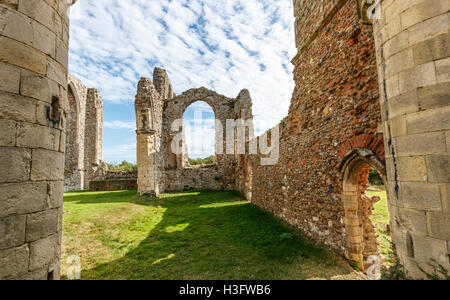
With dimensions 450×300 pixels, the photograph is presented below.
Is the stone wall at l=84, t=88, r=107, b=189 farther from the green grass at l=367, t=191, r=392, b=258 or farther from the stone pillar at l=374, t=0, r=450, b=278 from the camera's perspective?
the stone pillar at l=374, t=0, r=450, b=278

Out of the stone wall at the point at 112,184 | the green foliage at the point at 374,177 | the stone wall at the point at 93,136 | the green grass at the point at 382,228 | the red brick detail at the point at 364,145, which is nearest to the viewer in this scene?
the red brick detail at the point at 364,145

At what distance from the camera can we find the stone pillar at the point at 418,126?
224cm

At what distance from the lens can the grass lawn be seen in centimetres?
434

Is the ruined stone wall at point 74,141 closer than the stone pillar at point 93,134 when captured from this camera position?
Yes

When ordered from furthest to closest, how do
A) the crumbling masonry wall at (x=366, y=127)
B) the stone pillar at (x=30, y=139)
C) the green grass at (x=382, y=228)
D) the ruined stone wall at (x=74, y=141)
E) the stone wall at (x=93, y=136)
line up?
1. the stone wall at (x=93, y=136)
2. the ruined stone wall at (x=74, y=141)
3. the green grass at (x=382, y=228)
4. the crumbling masonry wall at (x=366, y=127)
5. the stone pillar at (x=30, y=139)

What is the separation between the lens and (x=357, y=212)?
4547 mm

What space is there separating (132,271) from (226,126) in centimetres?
1434

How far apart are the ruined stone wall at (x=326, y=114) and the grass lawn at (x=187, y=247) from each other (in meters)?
0.78

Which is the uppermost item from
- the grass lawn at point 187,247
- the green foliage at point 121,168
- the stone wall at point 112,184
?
the green foliage at point 121,168

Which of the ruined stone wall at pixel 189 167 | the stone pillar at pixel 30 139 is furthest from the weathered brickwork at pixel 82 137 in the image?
the stone pillar at pixel 30 139

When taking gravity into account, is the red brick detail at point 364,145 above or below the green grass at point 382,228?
above

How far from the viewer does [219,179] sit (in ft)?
57.0

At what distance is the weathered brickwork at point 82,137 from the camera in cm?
Answer: 1802

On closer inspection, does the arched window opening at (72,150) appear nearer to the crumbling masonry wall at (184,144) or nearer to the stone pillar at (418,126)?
the crumbling masonry wall at (184,144)
